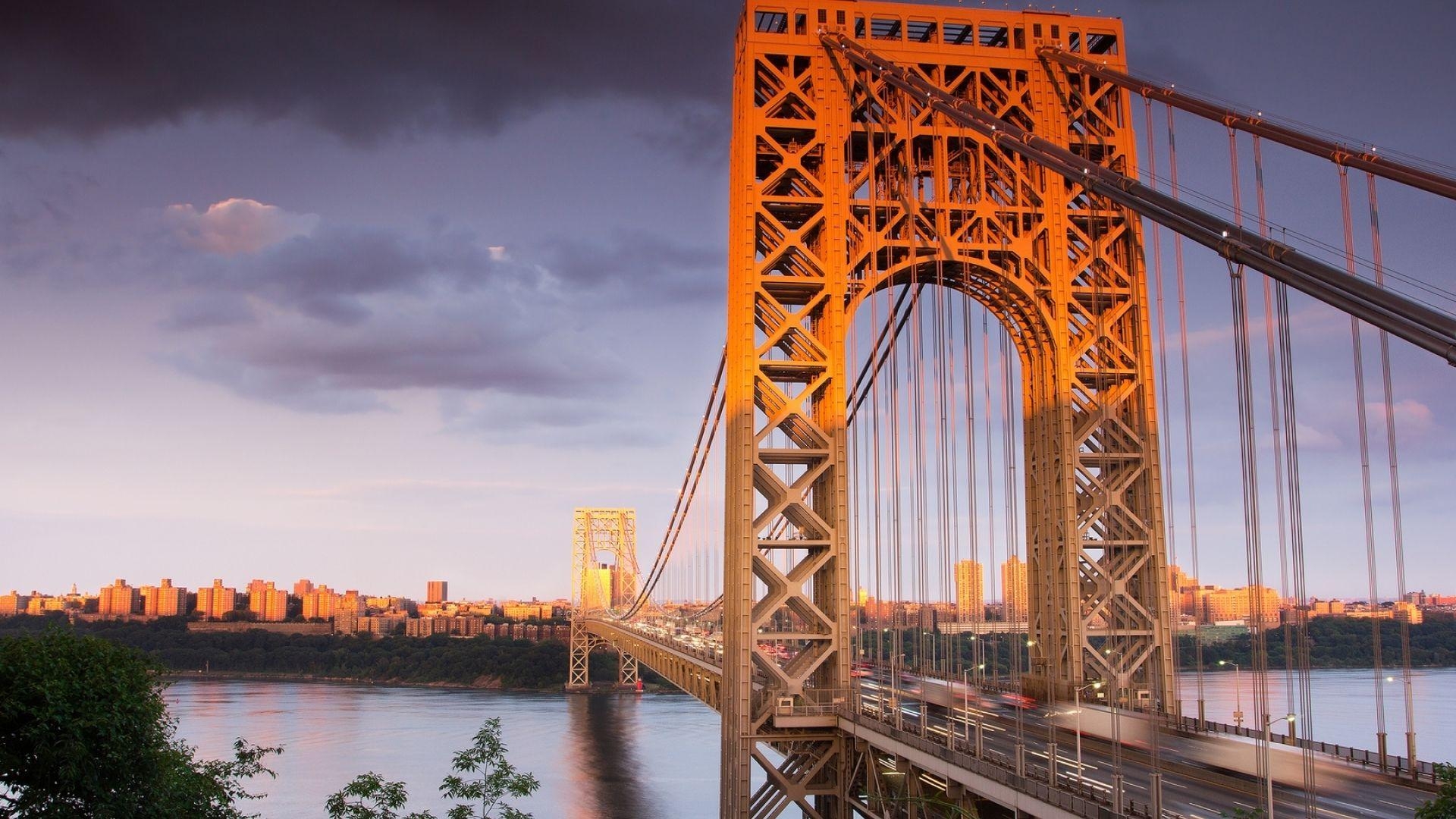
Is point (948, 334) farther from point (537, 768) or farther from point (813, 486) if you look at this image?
point (537, 768)

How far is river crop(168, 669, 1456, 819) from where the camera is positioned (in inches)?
2132

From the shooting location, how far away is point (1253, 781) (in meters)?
19.2

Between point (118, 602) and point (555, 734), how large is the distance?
139 m

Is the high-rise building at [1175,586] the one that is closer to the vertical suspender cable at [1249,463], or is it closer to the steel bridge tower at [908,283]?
the steel bridge tower at [908,283]

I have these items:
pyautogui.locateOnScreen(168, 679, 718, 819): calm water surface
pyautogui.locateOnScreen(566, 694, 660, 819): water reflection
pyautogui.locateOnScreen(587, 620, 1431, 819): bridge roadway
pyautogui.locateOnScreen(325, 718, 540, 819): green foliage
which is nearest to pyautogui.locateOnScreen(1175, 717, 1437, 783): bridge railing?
pyautogui.locateOnScreen(587, 620, 1431, 819): bridge roadway

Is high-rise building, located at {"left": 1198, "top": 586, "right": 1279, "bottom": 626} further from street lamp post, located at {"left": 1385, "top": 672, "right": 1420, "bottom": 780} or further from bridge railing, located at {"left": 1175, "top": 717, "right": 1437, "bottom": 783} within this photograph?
street lamp post, located at {"left": 1385, "top": 672, "right": 1420, "bottom": 780}

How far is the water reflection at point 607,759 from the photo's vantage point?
54.5 m

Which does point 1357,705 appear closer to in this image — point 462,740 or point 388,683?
point 462,740

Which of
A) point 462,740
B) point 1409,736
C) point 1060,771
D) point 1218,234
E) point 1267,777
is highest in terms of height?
A: point 1218,234

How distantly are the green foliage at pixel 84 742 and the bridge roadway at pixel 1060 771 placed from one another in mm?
11811

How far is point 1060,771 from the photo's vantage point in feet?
66.3

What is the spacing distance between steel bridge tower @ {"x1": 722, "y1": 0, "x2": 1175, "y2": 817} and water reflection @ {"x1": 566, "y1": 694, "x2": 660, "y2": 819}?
2795cm

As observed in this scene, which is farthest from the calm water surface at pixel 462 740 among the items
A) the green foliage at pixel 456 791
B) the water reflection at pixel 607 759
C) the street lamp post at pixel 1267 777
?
the street lamp post at pixel 1267 777

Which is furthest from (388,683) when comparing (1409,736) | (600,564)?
(1409,736)
